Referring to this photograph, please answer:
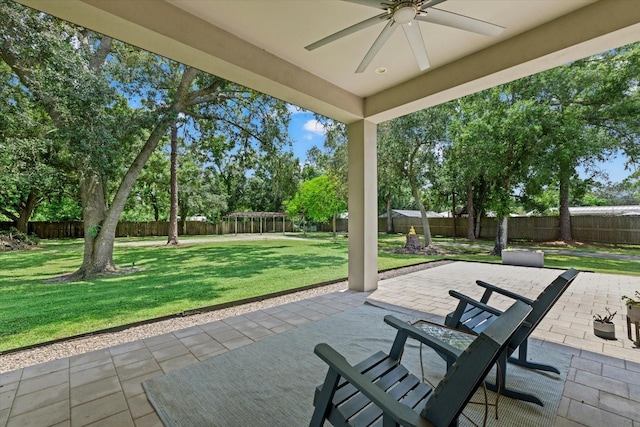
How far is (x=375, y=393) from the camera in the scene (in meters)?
1.06

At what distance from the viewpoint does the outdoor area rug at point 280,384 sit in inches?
69.3

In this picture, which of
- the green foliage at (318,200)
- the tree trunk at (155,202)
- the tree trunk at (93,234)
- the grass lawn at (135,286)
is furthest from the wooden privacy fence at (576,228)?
the tree trunk at (155,202)

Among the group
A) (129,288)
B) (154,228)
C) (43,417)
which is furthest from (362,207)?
(154,228)

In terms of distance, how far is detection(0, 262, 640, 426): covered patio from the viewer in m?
1.80

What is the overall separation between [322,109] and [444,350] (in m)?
3.55

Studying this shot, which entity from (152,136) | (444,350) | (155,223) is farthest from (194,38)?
(155,223)

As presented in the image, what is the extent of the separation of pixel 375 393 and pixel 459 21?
8.53 feet

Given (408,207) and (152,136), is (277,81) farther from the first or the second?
(408,207)

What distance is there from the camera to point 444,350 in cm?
147

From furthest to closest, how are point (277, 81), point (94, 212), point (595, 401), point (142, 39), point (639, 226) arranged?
1. point (639, 226)
2. point (94, 212)
3. point (277, 81)
4. point (142, 39)
5. point (595, 401)

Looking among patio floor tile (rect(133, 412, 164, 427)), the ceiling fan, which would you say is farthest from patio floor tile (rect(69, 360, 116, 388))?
the ceiling fan

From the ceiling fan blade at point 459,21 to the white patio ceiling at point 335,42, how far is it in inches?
17.3

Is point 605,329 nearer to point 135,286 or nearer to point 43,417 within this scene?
point 43,417

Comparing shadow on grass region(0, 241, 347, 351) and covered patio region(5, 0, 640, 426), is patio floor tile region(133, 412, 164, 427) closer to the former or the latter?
covered patio region(5, 0, 640, 426)
